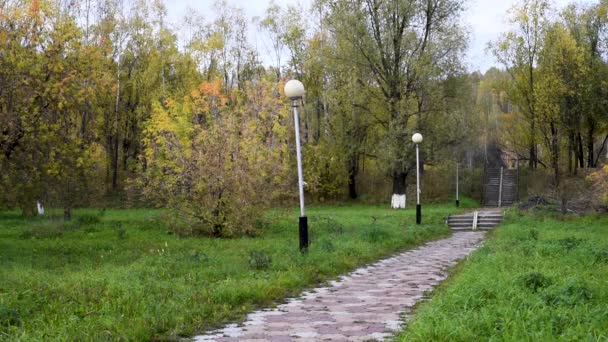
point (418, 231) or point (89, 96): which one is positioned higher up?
point (89, 96)

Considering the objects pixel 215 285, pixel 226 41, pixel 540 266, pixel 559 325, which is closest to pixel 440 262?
pixel 540 266

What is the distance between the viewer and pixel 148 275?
9.64m

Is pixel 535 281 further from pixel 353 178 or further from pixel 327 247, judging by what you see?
pixel 353 178

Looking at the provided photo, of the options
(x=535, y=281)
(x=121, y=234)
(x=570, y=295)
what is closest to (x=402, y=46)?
(x=121, y=234)

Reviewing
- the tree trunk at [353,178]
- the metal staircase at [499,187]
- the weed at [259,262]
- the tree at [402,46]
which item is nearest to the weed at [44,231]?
the weed at [259,262]

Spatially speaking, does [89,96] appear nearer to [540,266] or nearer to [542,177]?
[540,266]

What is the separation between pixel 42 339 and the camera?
18.5ft

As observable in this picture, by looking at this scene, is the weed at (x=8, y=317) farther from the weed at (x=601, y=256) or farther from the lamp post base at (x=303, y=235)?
the weed at (x=601, y=256)

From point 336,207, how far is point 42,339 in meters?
28.5

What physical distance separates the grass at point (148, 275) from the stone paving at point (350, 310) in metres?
0.40

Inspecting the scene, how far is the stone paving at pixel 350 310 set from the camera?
241 inches

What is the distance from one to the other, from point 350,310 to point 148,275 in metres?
3.89

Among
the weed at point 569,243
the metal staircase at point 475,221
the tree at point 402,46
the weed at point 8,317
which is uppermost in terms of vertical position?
the tree at point 402,46

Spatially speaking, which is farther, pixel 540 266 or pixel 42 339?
pixel 540 266
